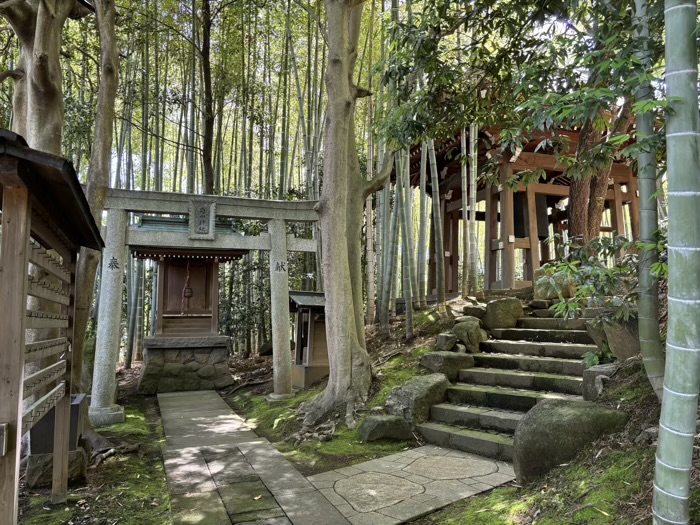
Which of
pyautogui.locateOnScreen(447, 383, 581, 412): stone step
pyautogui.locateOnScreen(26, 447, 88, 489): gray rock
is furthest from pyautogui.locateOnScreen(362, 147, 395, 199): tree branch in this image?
pyautogui.locateOnScreen(26, 447, 88, 489): gray rock

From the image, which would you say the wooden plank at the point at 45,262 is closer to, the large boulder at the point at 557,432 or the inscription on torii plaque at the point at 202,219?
the large boulder at the point at 557,432

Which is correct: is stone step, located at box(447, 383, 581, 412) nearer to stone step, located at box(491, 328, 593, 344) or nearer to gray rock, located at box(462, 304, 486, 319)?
stone step, located at box(491, 328, 593, 344)

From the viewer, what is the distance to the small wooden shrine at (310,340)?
8.19m

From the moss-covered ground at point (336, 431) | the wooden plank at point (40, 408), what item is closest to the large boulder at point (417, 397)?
the moss-covered ground at point (336, 431)

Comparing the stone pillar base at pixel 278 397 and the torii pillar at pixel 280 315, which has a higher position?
the torii pillar at pixel 280 315

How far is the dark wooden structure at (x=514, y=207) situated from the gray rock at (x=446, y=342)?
3456 millimetres

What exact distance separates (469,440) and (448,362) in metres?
1.42

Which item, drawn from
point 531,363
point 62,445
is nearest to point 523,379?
point 531,363

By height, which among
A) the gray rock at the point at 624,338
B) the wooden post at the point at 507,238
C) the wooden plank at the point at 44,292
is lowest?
the gray rock at the point at 624,338

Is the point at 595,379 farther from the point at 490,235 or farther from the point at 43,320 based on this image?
the point at 490,235

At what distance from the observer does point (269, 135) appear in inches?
474

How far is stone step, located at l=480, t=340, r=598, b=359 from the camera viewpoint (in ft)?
17.6

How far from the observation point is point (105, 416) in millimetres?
6578

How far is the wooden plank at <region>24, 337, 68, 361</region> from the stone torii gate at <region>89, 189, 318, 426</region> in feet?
11.8
